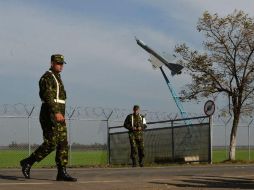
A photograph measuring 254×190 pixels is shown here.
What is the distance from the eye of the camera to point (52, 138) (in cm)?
890

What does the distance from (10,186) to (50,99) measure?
4.73ft

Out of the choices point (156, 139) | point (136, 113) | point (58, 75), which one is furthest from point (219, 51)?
point (58, 75)

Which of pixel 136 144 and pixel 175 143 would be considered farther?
pixel 175 143

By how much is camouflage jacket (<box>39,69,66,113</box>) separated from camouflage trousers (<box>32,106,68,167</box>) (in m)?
0.12

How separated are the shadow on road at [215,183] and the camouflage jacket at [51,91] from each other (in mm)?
1949

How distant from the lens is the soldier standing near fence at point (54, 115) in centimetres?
887

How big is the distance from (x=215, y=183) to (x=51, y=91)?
3.10m

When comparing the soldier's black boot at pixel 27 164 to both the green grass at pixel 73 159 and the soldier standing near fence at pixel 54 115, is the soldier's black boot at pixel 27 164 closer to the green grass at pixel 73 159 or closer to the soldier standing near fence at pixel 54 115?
the soldier standing near fence at pixel 54 115

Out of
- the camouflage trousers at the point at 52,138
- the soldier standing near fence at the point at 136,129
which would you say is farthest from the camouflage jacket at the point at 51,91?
the soldier standing near fence at the point at 136,129

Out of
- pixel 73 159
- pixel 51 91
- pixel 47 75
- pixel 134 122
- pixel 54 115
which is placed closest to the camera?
pixel 54 115

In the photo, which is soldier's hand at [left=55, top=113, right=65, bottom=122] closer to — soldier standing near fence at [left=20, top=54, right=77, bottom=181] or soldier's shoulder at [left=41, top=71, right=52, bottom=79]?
soldier standing near fence at [left=20, top=54, right=77, bottom=181]

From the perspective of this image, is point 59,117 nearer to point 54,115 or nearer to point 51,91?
point 54,115

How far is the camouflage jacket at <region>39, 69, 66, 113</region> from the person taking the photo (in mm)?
8852

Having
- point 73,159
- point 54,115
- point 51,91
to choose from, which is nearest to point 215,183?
point 54,115
